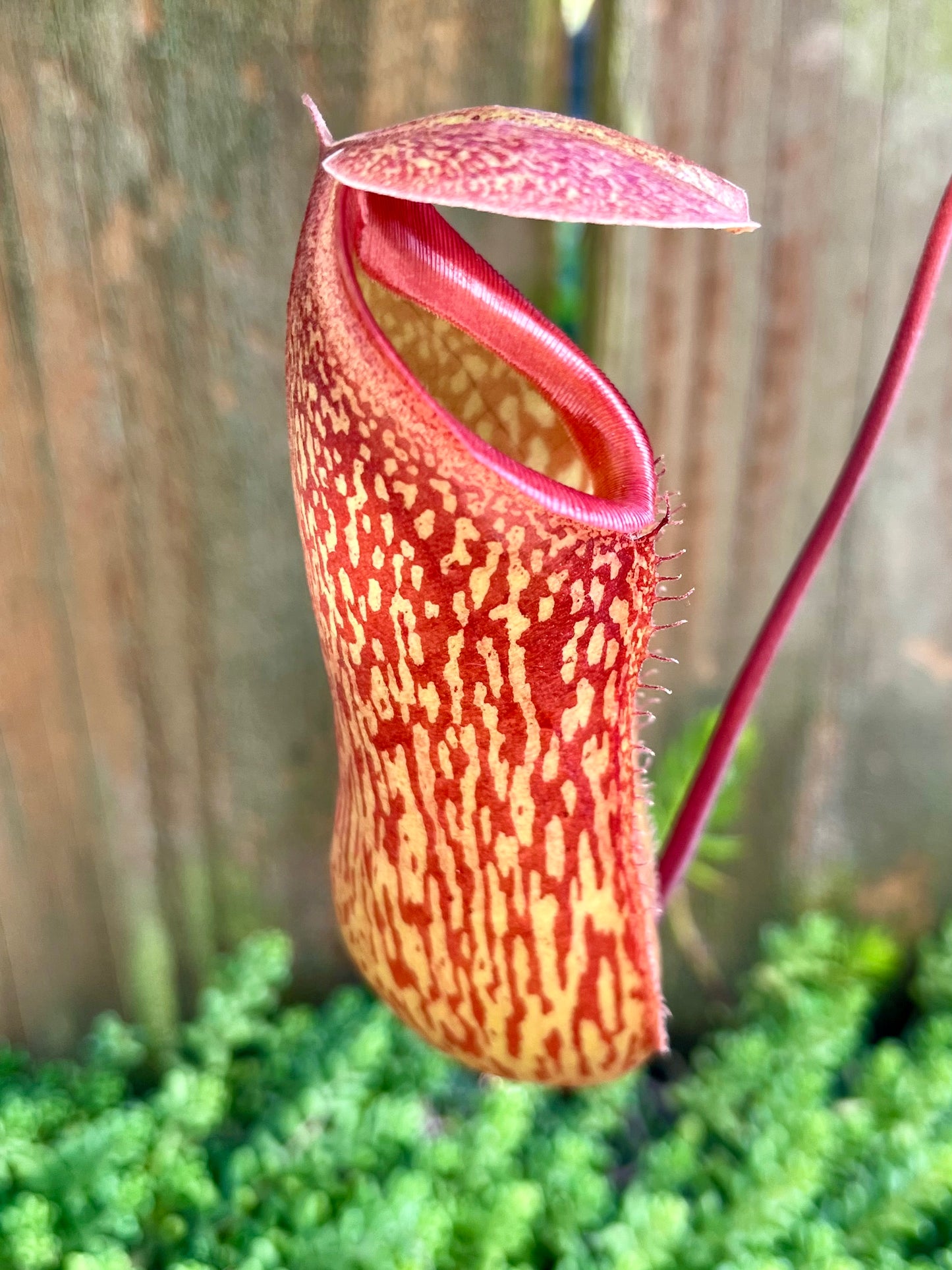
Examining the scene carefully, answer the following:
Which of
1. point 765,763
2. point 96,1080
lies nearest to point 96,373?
point 96,1080

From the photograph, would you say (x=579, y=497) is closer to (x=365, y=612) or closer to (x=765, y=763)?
(x=365, y=612)

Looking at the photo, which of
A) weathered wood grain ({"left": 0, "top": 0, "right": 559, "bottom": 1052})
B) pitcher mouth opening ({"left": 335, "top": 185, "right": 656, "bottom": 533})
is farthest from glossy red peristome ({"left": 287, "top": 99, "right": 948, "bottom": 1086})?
weathered wood grain ({"left": 0, "top": 0, "right": 559, "bottom": 1052})

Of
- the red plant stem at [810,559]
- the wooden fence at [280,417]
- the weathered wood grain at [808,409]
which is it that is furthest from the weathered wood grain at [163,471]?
the red plant stem at [810,559]

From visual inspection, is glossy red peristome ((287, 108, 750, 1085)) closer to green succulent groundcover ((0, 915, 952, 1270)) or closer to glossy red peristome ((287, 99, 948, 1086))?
glossy red peristome ((287, 99, 948, 1086))

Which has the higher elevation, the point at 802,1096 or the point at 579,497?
the point at 579,497

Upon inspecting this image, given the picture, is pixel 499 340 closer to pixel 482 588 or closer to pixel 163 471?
pixel 482 588

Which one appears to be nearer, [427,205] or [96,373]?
[427,205]

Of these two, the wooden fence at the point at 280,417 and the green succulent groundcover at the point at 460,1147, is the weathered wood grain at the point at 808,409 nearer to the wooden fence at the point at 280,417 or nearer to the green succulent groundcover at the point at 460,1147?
the wooden fence at the point at 280,417

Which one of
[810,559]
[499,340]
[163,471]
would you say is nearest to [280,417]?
[163,471]
